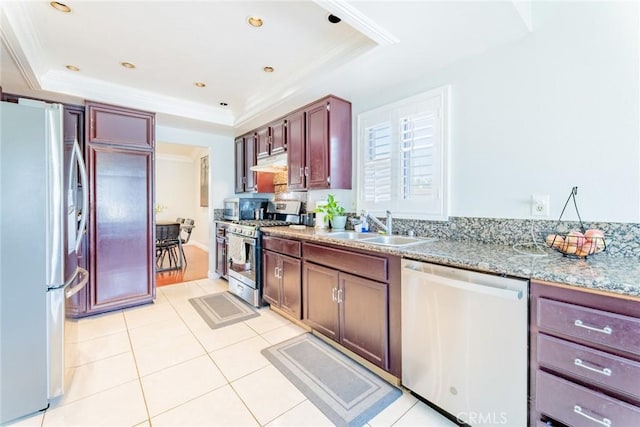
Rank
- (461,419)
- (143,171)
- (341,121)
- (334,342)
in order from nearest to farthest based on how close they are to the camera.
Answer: (461,419) < (334,342) < (341,121) < (143,171)

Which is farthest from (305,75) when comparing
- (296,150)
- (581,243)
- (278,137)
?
(581,243)

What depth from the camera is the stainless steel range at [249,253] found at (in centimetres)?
305

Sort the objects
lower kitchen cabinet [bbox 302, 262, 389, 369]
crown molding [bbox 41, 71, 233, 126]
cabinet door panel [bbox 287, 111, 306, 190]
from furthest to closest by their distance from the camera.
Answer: cabinet door panel [bbox 287, 111, 306, 190], crown molding [bbox 41, 71, 233, 126], lower kitchen cabinet [bbox 302, 262, 389, 369]

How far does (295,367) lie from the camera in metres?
1.98

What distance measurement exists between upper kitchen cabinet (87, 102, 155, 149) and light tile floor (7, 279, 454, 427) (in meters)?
1.92

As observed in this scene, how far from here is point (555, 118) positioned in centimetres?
163

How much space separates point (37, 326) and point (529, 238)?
2.97 meters

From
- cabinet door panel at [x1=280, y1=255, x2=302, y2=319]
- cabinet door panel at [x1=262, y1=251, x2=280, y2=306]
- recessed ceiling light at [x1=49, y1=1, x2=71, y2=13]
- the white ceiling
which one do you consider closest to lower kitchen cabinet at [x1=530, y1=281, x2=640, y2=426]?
the white ceiling

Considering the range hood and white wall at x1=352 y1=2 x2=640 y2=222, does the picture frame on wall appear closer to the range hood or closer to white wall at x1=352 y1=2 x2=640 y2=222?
the range hood

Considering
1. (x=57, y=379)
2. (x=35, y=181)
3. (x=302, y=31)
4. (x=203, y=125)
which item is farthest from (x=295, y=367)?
(x=203, y=125)

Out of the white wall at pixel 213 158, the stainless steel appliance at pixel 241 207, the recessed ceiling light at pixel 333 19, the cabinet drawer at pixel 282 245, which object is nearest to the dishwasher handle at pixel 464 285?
the cabinet drawer at pixel 282 245

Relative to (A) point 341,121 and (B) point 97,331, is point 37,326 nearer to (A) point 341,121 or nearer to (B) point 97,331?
(B) point 97,331

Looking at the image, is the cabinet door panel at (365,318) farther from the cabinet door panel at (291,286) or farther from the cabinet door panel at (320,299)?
the cabinet door panel at (291,286)

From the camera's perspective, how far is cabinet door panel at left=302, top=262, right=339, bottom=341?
2168 mm
